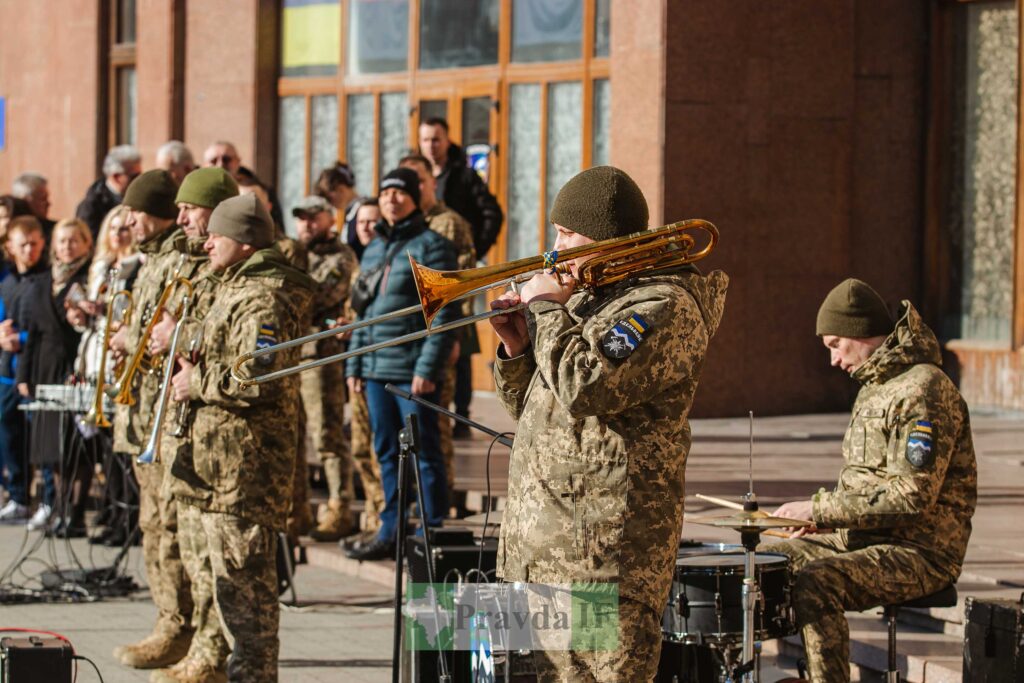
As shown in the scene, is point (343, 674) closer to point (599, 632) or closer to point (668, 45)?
point (599, 632)

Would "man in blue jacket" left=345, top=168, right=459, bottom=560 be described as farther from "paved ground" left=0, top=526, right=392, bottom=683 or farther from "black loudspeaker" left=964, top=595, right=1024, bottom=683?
"black loudspeaker" left=964, top=595, right=1024, bottom=683

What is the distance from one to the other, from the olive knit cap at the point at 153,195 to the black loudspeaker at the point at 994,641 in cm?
443

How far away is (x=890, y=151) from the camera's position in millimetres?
14703

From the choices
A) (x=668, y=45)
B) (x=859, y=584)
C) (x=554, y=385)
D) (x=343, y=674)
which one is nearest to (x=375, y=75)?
(x=668, y=45)

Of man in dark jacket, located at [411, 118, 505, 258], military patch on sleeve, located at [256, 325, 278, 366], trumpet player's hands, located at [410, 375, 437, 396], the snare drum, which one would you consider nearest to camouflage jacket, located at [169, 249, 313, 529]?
military patch on sleeve, located at [256, 325, 278, 366]

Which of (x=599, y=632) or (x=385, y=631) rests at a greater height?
(x=599, y=632)

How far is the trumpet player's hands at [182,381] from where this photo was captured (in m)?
7.38

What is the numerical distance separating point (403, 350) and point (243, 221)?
2.48 metres

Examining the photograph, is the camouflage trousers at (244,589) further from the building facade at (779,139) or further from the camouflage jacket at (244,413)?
the building facade at (779,139)

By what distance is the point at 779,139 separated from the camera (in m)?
14.2

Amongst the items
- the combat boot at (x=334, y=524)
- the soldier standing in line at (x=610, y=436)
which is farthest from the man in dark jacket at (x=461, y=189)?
the soldier standing in line at (x=610, y=436)

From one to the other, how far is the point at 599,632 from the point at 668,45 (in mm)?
9306

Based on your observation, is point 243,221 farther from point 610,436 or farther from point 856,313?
point 610,436

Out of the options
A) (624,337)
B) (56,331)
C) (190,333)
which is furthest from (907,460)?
(56,331)
